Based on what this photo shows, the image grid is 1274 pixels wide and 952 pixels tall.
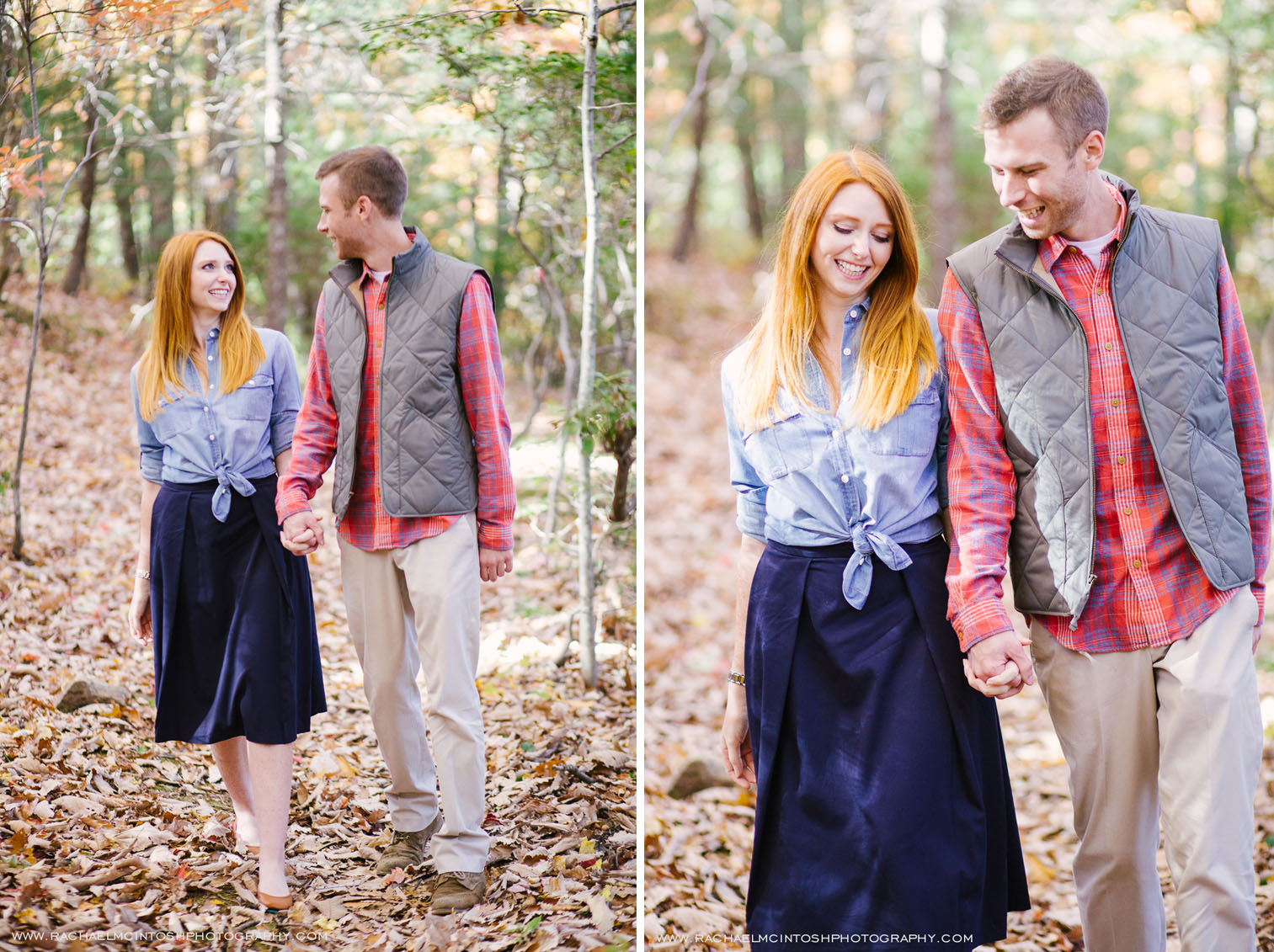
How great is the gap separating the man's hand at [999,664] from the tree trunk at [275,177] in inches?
81.6

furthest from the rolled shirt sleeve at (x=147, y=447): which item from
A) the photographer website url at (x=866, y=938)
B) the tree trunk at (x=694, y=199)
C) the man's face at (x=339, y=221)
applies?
the tree trunk at (x=694, y=199)

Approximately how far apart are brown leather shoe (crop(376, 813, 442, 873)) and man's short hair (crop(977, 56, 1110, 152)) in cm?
238

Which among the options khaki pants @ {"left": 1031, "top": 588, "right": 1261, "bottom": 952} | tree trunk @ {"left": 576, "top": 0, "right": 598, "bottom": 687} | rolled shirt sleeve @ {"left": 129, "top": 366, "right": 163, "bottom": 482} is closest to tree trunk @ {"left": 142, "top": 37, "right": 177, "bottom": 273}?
rolled shirt sleeve @ {"left": 129, "top": 366, "right": 163, "bottom": 482}

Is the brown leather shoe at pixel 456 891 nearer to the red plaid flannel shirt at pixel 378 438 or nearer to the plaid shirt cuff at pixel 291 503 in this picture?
the red plaid flannel shirt at pixel 378 438

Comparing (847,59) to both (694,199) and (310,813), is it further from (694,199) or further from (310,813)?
(310,813)

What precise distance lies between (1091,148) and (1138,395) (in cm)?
56

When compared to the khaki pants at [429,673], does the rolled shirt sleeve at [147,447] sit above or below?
above

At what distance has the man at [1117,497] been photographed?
2.29 meters

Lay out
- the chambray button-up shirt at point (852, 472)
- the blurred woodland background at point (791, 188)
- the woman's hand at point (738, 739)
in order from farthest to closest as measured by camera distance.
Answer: the blurred woodland background at point (791, 188), the woman's hand at point (738, 739), the chambray button-up shirt at point (852, 472)

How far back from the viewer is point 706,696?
219 inches

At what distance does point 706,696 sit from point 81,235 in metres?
3.70

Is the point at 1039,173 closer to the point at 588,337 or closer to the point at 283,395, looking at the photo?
the point at 588,337

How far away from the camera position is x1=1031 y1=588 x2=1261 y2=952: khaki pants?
229 cm

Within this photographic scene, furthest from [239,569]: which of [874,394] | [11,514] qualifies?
[874,394]
